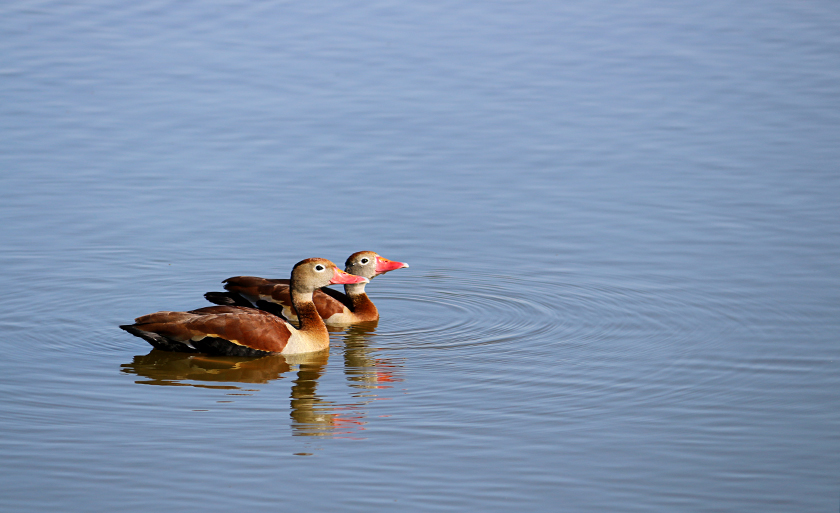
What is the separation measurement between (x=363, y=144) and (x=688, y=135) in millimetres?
5184

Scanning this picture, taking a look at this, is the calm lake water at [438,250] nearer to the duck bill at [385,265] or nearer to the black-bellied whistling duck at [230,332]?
the black-bellied whistling duck at [230,332]

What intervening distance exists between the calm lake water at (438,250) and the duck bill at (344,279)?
1.96 feet

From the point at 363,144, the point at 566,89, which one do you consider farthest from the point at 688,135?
the point at 363,144

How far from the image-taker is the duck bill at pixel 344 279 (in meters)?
13.3

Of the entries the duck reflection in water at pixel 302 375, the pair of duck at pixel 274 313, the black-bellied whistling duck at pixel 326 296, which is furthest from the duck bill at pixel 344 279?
the duck reflection in water at pixel 302 375

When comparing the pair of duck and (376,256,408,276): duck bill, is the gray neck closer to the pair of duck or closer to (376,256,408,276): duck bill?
the pair of duck

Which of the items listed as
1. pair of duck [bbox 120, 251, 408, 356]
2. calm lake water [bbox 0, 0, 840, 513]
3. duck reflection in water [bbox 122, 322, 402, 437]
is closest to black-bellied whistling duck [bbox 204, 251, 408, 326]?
pair of duck [bbox 120, 251, 408, 356]

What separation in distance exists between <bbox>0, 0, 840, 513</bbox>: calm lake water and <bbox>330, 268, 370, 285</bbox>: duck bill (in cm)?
60

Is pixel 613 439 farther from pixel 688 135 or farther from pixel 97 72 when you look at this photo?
pixel 97 72

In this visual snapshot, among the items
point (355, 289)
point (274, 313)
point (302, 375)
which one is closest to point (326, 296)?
point (355, 289)

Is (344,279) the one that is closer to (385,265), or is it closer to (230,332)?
(385,265)

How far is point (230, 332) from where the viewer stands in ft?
40.2

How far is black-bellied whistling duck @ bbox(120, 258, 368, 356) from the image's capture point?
39.7 ft

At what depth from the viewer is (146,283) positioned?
14.2 m
